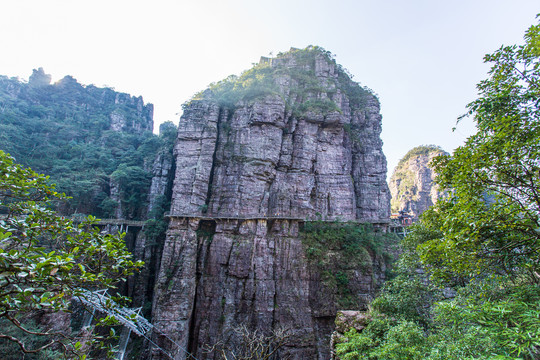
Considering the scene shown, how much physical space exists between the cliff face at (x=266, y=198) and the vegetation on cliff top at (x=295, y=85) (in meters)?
0.13

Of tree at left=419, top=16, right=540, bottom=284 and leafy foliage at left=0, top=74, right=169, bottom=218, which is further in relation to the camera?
leafy foliage at left=0, top=74, right=169, bottom=218

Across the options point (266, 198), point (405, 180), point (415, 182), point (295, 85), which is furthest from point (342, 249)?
point (405, 180)

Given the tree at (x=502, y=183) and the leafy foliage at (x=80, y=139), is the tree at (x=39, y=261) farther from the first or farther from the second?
the leafy foliage at (x=80, y=139)

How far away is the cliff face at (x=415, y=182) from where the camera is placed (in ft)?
160

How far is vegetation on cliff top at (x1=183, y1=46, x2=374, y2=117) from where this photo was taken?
24406 mm

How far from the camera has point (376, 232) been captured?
72.9 feet

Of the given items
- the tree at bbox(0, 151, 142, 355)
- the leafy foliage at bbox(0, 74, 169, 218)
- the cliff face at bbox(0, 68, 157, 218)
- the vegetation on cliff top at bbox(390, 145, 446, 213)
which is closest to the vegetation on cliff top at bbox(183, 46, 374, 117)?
the leafy foliage at bbox(0, 74, 169, 218)

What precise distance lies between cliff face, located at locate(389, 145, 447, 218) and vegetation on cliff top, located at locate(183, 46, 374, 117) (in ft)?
90.6

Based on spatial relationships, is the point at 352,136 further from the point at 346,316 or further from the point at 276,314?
the point at 346,316

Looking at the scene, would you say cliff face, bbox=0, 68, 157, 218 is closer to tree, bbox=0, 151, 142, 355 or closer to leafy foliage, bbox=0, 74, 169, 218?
leafy foliage, bbox=0, 74, 169, 218

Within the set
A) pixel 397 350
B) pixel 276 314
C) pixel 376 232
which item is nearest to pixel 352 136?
pixel 376 232

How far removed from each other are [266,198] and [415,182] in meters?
42.8

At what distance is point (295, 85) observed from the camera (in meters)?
26.6

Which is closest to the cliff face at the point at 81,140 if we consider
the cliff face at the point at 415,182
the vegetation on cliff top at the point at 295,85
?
the vegetation on cliff top at the point at 295,85
